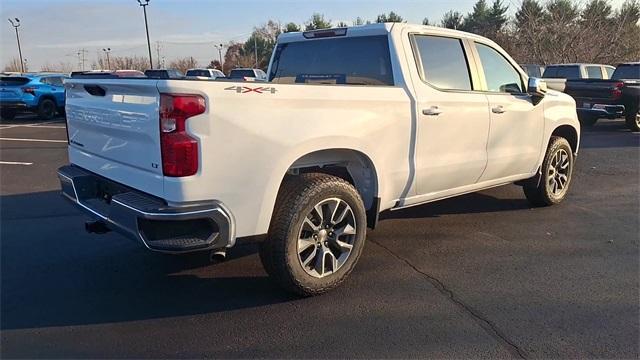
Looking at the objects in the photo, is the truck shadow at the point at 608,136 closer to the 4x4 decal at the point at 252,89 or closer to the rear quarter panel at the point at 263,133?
the rear quarter panel at the point at 263,133

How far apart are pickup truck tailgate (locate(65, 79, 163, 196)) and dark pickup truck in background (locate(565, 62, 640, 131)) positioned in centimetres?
1240

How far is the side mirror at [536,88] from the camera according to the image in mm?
5441

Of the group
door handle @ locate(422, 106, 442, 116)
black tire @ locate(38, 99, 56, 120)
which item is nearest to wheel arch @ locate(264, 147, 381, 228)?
door handle @ locate(422, 106, 442, 116)

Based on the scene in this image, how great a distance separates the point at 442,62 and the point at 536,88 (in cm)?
130

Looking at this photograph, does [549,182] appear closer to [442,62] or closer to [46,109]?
[442,62]

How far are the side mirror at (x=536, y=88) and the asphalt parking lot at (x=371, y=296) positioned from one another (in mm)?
1368

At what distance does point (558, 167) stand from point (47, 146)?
35.5ft


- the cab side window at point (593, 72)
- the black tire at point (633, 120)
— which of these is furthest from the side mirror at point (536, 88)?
the cab side window at point (593, 72)

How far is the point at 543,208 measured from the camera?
6320mm

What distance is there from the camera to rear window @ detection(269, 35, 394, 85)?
4566 mm

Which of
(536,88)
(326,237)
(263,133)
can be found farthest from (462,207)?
(263,133)

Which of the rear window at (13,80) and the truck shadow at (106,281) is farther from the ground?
the rear window at (13,80)

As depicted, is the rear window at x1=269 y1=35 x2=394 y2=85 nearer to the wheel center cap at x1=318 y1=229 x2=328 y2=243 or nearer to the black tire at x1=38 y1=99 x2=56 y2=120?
the wheel center cap at x1=318 y1=229 x2=328 y2=243

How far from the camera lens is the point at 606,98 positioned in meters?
13.1
